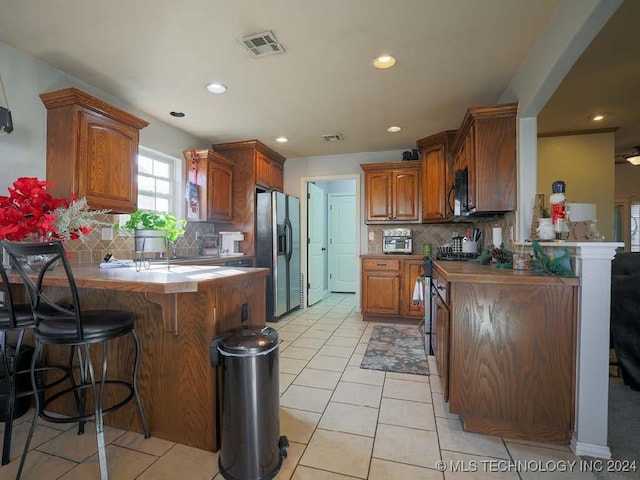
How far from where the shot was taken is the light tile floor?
4.85ft

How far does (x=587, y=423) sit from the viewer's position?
1.61 meters

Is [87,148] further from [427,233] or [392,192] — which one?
[427,233]

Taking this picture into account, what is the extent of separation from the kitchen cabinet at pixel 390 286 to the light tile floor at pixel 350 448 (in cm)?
180

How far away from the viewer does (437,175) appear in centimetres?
403

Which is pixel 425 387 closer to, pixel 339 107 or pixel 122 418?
pixel 122 418

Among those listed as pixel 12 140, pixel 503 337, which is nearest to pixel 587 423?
pixel 503 337

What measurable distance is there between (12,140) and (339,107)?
2712mm

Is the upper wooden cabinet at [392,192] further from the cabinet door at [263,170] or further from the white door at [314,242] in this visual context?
the cabinet door at [263,170]

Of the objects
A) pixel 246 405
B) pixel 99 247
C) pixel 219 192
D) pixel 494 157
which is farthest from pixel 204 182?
pixel 494 157

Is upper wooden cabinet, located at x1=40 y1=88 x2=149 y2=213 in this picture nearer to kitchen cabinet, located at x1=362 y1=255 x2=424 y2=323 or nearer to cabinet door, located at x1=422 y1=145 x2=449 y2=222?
kitchen cabinet, located at x1=362 y1=255 x2=424 y2=323

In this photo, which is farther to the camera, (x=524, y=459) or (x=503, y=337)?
(x=503, y=337)

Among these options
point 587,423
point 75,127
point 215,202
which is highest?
point 75,127

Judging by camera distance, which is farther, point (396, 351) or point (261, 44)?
point (396, 351)

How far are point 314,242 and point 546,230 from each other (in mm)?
3792
